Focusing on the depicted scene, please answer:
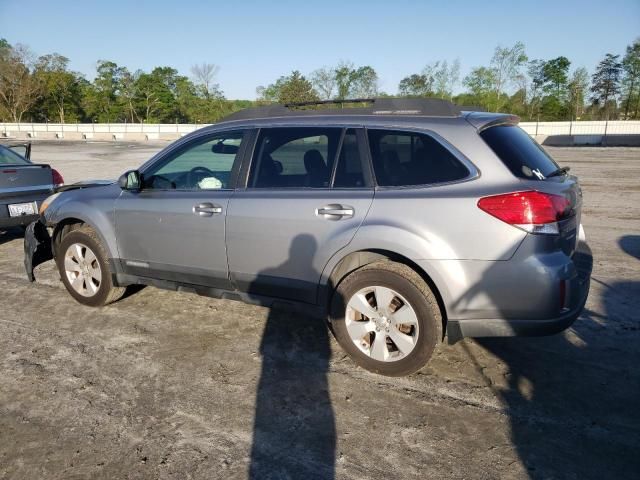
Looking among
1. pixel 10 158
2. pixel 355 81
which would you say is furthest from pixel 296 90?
pixel 10 158

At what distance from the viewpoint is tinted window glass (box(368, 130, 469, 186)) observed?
10.4 ft

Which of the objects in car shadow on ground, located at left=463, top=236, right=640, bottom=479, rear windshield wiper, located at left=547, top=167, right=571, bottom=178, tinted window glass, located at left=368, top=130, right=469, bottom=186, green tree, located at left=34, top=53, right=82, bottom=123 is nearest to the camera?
car shadow on ground, located at left=463, top=236, right=640, bottom=479

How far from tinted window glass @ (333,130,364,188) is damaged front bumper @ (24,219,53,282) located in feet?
11.6

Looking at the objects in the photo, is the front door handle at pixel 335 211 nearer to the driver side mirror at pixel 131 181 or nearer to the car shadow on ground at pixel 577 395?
the car shadow on ground at pixel 577 395

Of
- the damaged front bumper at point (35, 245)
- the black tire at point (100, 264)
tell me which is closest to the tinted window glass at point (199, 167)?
the black tire at point (100, 264)

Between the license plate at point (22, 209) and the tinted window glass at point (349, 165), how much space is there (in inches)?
214

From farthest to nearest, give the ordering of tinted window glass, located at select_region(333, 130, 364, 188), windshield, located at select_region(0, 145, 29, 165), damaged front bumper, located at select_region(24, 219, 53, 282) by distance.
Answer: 1. windshield, located at select_region(0, 145, 29, 165)
2. damaged front bumper, located at select_region(24, 219, 53, 282)
3. tinted window glass, located at select_region(333, 130, 364, 188)

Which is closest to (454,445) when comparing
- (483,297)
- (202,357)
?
(483,297)

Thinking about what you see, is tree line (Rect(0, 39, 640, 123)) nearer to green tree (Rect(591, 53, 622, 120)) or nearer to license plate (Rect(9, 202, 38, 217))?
green tree (Rect(591, 53, 622, 120))

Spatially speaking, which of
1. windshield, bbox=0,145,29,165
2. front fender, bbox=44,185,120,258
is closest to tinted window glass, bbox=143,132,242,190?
front fender, bbox=44,185,120,258

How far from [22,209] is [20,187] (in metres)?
0.33

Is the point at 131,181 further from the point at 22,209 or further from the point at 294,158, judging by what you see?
the point at 22,209

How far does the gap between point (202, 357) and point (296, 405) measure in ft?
3.38

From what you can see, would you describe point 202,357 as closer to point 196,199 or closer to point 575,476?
point 196,199
